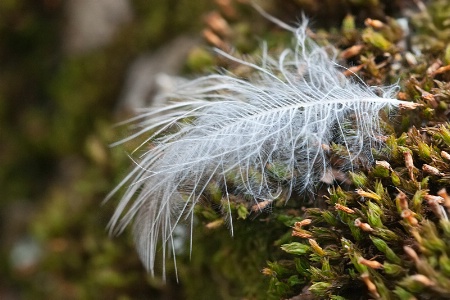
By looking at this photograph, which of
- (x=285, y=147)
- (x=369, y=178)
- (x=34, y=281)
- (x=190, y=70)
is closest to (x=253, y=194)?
(x=285, y=147)

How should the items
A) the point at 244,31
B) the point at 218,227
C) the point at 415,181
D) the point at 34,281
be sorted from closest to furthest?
the point at 415,181 → the point at 218,227 → the point at 244,31 → the point at 34,281

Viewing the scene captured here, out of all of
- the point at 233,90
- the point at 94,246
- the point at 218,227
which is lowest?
the point at 94,246

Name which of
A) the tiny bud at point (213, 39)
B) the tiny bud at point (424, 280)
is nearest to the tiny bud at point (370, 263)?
the tiny bud at point (424, 280)

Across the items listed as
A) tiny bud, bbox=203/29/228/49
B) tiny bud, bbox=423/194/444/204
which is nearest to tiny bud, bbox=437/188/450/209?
tiny bud, bbox=423/194/444/204

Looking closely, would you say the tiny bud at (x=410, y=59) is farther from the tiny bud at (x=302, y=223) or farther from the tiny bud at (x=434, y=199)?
the tiny bud at (x=302, y=223)

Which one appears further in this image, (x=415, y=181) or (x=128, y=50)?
(x=128, y=50)

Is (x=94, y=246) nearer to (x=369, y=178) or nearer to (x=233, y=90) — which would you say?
(x=233, y=90)

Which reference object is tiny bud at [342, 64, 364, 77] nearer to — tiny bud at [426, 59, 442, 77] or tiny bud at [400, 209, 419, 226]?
tiny bud at [426, 59, 442, 77]
